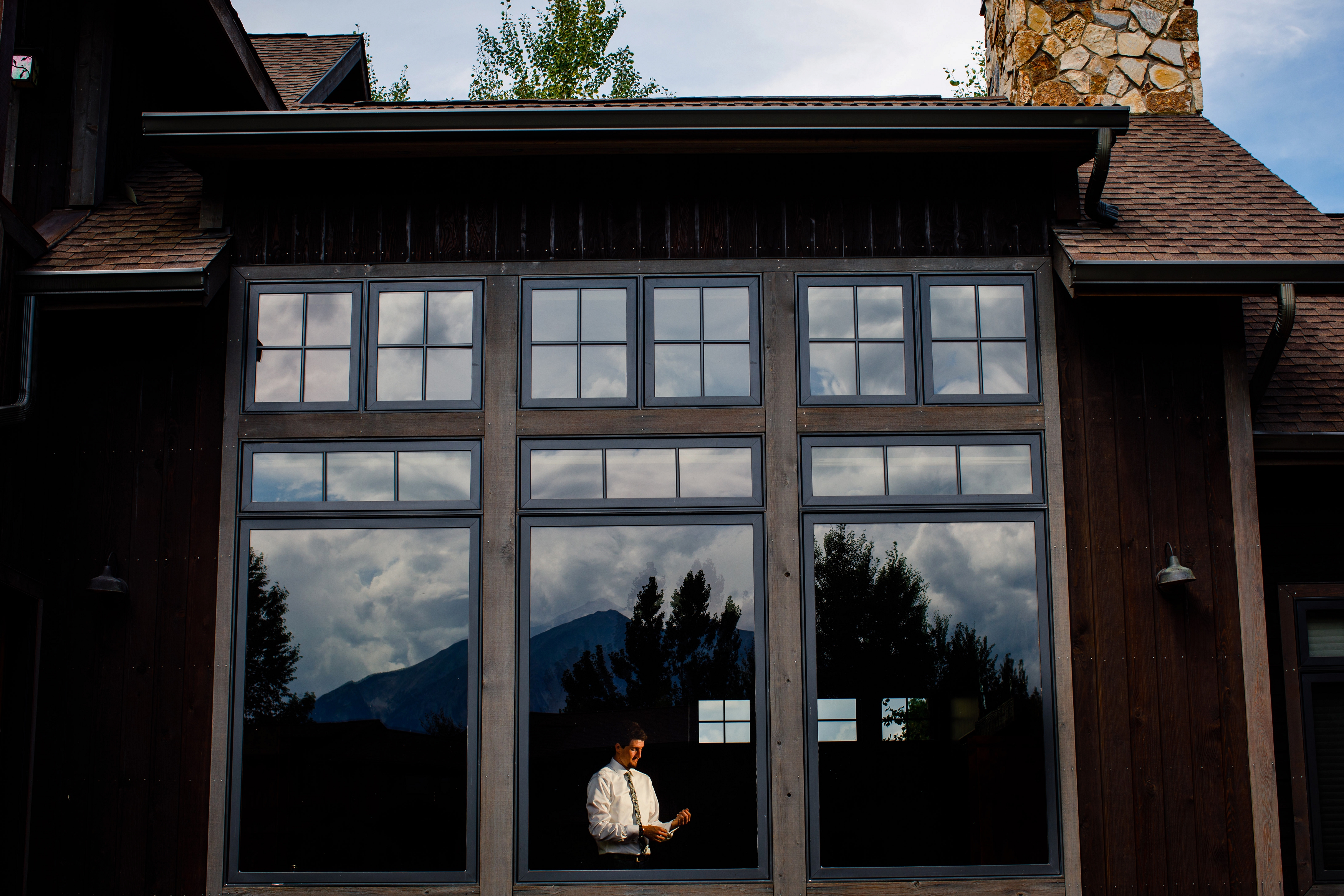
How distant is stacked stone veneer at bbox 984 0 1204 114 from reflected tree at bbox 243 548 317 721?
23.4 ft

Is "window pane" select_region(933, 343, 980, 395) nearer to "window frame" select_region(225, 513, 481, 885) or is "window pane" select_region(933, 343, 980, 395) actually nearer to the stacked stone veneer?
"window frame" select_region(225, 513, 481, 885)

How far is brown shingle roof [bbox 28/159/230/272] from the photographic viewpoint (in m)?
5.88

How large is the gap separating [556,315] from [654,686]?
2.13 metres

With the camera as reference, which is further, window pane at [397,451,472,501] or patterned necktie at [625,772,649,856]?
window pane at [397,451,472,501]

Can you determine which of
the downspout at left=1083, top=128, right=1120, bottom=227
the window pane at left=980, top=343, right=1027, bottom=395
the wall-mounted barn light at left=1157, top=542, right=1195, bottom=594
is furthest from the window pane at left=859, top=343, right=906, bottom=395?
the wall-mounted barn light at left=1157, top=542, right=1195, bottom=594

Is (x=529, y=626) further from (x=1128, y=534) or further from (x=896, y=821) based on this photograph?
(x=1128, y=534)

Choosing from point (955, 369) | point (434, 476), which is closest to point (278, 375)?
point (434, 476)

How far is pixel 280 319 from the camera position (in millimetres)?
6125

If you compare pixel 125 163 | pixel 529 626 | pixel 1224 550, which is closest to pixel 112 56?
pixel 125 163

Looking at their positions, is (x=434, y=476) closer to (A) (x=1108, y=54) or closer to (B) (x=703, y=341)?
(B) (x=703, y=341)

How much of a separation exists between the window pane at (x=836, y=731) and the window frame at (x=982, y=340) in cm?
180

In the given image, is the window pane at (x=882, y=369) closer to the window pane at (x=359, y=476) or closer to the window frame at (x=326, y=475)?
the window frame at (x=326, y=475)

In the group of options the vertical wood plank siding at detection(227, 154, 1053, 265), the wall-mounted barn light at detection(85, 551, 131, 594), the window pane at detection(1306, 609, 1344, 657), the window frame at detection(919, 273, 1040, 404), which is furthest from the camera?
the window pane at detection(1306, 609, 1344, 657)

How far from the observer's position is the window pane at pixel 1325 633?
6426 millimetres
